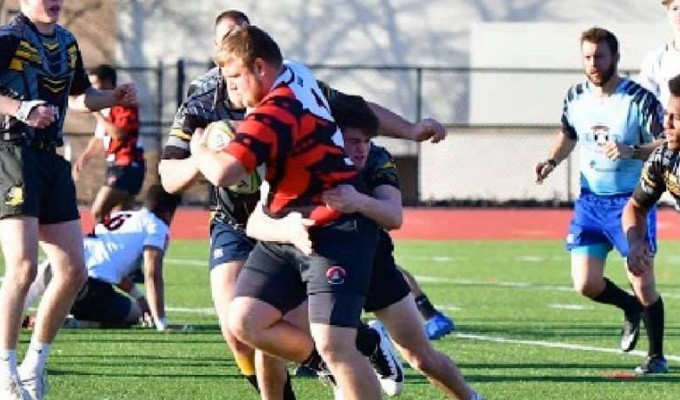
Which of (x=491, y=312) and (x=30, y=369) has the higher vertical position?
(x=30, y=369)

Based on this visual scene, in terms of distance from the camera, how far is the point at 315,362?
6891 millimetres

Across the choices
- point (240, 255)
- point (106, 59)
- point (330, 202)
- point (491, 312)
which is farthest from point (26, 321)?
point (106, 59)

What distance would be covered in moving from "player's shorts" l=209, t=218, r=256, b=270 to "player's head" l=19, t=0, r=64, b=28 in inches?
52.7

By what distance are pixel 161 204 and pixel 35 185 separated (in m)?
3.84

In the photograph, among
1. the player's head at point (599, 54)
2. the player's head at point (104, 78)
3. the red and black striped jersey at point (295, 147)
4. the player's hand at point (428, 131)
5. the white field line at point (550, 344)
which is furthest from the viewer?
the player's head at point (104, 78)

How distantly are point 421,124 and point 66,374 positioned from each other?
9.08 feet

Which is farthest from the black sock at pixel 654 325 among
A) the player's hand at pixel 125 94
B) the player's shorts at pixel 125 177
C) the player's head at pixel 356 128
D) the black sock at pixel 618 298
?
the player's shorts at pixel 125 177

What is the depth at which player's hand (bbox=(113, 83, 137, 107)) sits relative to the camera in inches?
341

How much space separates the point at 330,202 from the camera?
6430mm

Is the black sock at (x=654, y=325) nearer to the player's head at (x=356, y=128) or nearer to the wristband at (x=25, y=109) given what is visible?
the player's head at (x=356, y=128)

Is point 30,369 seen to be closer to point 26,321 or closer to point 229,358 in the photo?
point 229,358

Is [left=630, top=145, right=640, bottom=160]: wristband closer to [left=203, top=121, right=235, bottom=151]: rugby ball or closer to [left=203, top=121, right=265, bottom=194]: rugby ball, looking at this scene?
[left=203, top=121, right=265, bottom=194]: rugby ball

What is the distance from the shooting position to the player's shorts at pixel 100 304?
11648 millimetres

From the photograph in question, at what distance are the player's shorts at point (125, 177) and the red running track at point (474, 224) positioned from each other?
7.02m
